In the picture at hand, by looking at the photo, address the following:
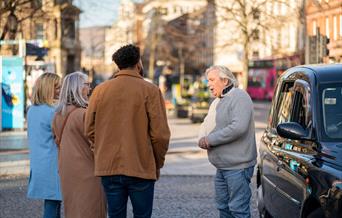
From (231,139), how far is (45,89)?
1764mm

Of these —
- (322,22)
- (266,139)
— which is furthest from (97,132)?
(322,22)

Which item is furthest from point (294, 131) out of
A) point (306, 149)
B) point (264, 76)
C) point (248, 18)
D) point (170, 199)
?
point (264, 76)

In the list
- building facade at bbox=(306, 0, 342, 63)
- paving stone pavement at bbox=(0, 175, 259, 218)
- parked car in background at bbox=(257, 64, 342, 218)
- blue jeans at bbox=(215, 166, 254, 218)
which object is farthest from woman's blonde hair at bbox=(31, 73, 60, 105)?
building facade at bbox=(306, 0, 342, 63)

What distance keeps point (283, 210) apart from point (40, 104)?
2.40 meters

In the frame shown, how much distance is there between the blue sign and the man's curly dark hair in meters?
19.1

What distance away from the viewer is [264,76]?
62.8 meters

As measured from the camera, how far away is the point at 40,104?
6.86 m

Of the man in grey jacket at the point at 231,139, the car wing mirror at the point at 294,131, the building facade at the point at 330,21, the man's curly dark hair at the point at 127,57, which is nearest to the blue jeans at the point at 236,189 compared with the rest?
the man in grey jacket at the point at 231,139

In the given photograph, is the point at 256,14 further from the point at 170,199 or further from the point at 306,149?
the point at 306,149

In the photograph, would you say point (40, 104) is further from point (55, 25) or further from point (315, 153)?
point (55, 25)

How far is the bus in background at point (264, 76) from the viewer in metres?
58.9

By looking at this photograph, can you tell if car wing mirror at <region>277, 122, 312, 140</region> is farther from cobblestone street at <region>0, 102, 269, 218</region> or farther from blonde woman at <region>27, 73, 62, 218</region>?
cobblestone street at <region>0, 102, 269, 218</region>

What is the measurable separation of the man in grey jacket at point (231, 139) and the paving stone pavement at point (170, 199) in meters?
2.52

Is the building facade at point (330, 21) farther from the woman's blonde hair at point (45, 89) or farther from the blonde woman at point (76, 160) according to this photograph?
the blonde woman at point (76, 160)
